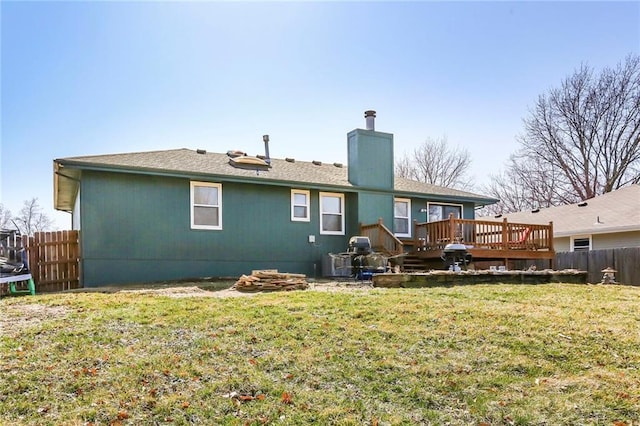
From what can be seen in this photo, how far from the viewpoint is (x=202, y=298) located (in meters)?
7.12

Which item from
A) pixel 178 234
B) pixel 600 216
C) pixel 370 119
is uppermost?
pixel 370 119

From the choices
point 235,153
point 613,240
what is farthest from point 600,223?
point 235,153

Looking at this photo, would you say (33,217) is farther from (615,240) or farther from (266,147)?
(615,240)

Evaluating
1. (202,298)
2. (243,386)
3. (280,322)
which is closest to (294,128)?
(202,298)

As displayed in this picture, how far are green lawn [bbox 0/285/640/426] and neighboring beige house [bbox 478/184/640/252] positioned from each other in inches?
427

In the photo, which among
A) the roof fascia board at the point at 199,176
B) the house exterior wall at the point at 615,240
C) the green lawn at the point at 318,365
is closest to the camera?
the green lawn at the point at 318,365

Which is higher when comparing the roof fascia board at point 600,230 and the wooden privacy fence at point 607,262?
the roof fascia board at point 600,230

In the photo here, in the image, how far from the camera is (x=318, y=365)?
424cm

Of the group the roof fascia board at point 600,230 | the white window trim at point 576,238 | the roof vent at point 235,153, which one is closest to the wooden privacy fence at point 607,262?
the roof fascia board at point 600,230

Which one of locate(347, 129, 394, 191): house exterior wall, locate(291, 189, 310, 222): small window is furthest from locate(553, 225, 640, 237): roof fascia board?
locate(291, 189, 310, 222): small window

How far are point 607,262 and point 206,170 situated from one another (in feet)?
38.5

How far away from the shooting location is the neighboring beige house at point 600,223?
15.4 m

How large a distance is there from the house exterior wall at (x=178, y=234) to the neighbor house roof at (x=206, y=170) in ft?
1.22

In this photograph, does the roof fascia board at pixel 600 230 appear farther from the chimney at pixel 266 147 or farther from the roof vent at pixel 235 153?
the roof vent at pixel 235 153
